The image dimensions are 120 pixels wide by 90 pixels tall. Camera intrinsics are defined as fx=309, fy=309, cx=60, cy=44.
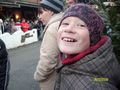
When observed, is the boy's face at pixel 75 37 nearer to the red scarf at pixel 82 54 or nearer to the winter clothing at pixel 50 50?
the red scarf at pixel 82 54

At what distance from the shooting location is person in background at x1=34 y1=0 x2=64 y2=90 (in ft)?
10.8

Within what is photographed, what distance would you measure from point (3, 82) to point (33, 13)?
3819 cm

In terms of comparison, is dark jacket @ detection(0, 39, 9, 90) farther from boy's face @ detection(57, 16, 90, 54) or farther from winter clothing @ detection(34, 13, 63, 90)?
boy's face @ detection(57, 16, 90, 54)

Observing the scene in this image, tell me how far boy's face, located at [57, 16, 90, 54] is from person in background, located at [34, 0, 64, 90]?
49.4 inches

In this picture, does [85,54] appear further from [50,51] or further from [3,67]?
[3,67]

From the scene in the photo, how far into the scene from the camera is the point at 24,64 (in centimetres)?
1249

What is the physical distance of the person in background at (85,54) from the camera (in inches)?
74.1

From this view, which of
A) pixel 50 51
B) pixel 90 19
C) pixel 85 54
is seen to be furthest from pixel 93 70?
pixel 50 51

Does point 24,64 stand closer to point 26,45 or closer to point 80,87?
point 26,45

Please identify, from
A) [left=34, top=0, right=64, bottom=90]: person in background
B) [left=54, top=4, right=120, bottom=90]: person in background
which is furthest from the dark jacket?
Answer: [left=54, top=4, right=120, bottom=90]: person in background

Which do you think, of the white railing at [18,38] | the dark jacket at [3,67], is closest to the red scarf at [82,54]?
the dark jacket at [3,67]

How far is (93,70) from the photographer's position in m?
1.88

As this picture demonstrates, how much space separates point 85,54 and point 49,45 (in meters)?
1.39

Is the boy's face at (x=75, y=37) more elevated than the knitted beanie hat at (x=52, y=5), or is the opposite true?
the knitted beanie hat at (x=52, y=5)
